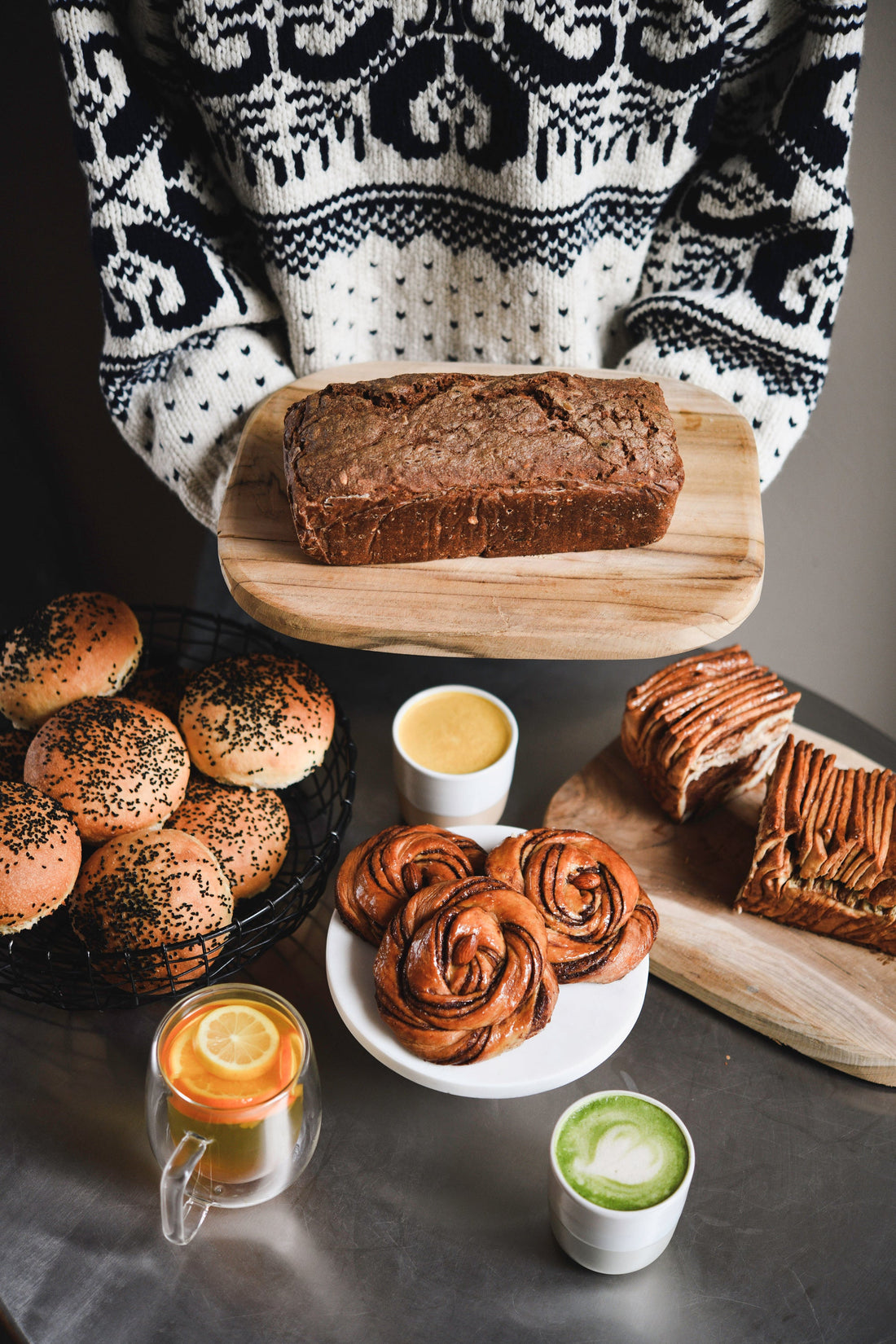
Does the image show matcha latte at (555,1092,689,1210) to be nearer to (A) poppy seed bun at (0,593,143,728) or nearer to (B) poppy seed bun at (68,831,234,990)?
(B) poppy seed bun at (68,831,234,990)

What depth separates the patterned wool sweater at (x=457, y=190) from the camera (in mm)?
930

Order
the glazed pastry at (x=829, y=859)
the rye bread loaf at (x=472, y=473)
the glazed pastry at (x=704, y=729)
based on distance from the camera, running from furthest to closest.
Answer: the glazed pastry at (x=704, y=729)
the glazed pastry at (x=829, y=859)
the rye bread loaf at (x=472, y=473)

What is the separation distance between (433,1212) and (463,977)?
216 millimetres

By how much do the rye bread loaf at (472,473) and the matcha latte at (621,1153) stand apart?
0.50 metres

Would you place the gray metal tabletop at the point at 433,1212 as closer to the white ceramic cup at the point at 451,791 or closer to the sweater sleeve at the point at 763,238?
the white ceramic cup at the point at 451,791

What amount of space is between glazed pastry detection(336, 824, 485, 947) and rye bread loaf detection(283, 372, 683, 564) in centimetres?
28

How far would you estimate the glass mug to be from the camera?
762mm

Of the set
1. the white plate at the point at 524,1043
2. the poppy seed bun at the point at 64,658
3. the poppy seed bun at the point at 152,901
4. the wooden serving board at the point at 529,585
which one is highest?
the wooden serving board at the point at 529,585

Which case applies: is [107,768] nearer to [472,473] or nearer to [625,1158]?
[472,473]

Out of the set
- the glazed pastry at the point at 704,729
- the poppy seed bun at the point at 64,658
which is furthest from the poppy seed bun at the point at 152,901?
the glazed pastry at the point at 704,729

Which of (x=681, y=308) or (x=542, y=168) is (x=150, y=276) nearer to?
(x=542, y=168)

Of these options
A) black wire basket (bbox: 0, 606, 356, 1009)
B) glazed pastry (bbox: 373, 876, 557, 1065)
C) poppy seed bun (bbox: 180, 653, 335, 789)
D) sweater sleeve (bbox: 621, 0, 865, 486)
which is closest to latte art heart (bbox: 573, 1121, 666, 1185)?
glazed pastry (bbox: 373, 876, 557, 1065)

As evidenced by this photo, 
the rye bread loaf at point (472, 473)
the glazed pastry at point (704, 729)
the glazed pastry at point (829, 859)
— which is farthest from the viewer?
the glazed pastry at point (704, 729)

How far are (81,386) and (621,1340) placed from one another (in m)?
1.44
